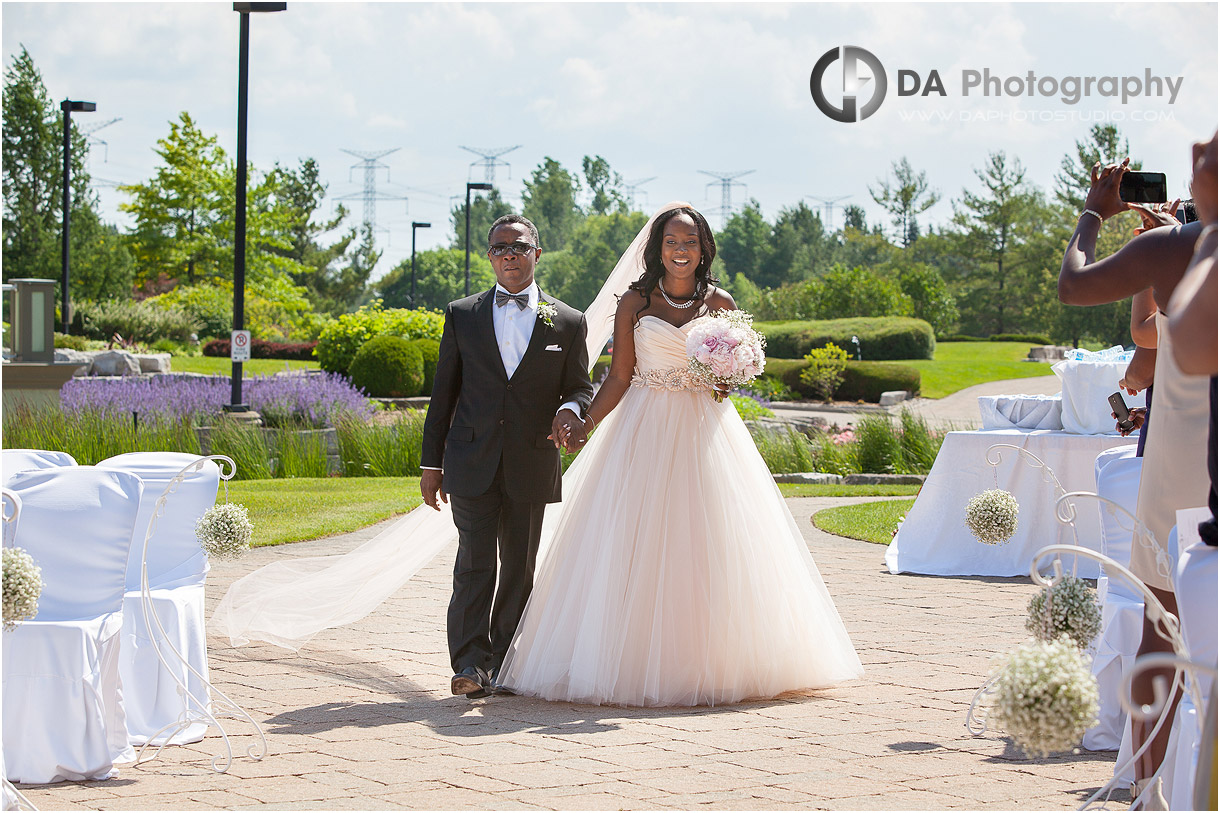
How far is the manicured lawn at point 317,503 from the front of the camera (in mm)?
10305

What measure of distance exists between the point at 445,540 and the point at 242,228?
436 inches

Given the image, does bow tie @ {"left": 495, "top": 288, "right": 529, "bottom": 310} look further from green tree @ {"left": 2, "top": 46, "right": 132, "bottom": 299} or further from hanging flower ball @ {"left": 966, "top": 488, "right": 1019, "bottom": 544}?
green tree @ {"left": 2, "top": 46, "right": 132, "bottom": 299}

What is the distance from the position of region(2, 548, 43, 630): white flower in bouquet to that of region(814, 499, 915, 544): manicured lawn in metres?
8.04

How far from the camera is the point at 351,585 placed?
6.43 metres

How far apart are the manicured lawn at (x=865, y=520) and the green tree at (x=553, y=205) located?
322ft

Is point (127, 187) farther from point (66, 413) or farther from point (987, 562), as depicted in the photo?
point (987, 562)

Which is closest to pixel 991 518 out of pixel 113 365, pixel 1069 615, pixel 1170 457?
pixel 1170 457

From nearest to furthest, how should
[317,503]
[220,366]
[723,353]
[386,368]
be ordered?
[723,353] → [317,503] → [386,368] → [220,366]

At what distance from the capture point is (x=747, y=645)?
5.11m

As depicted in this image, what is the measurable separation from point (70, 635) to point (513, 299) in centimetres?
248

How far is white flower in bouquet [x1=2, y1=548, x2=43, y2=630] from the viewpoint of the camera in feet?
10.2

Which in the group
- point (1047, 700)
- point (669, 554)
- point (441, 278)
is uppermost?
point (441, 278)

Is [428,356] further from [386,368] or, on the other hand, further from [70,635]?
[70,635]

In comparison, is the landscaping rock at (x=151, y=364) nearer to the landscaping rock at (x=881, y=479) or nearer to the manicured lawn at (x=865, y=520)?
the landscaping rock at (x=881, y=479)
